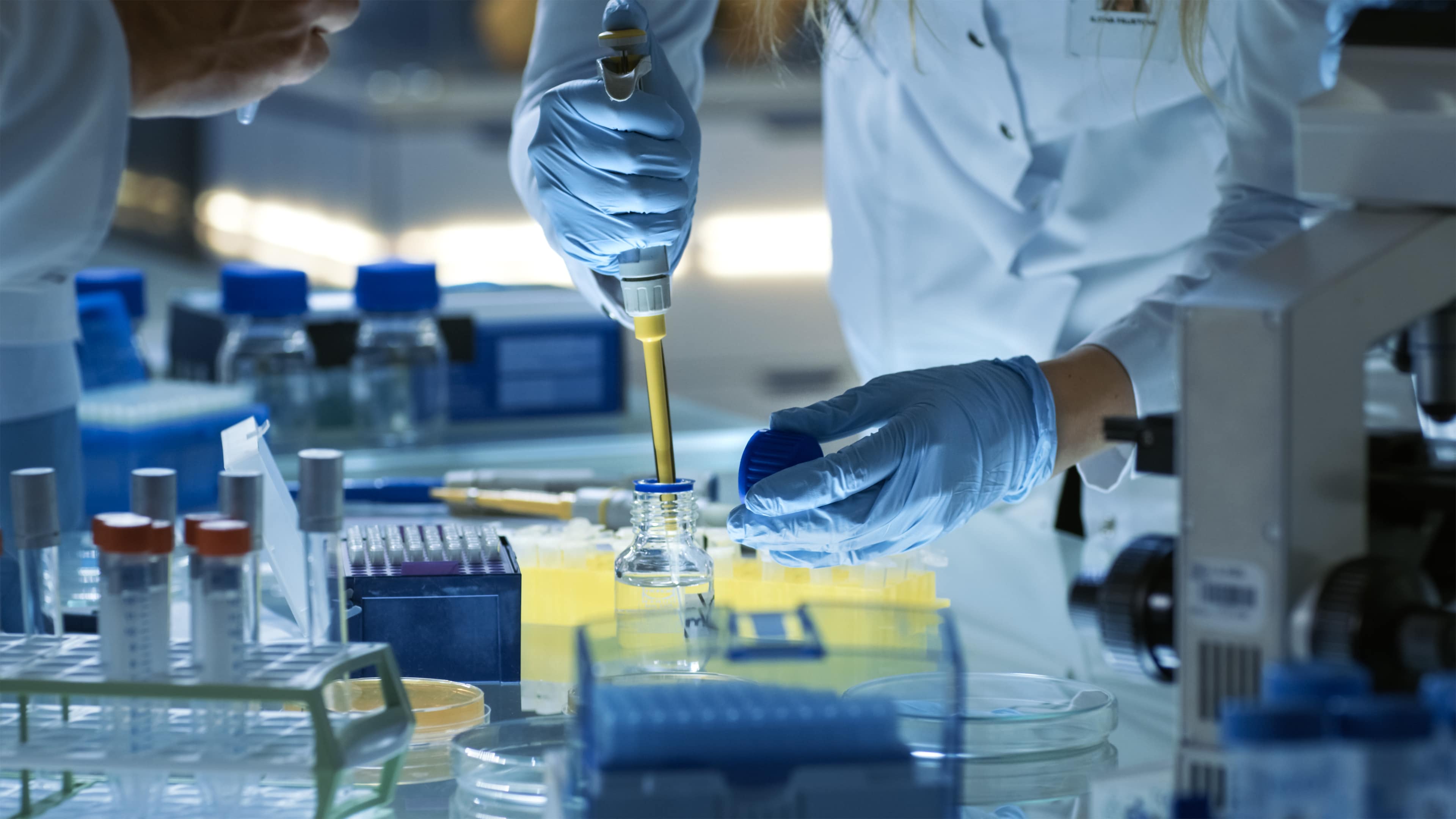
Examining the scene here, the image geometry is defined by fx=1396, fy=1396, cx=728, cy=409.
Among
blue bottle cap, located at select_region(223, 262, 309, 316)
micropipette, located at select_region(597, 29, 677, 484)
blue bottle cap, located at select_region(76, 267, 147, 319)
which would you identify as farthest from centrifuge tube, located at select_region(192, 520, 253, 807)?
blue bottle cap, located at select_region(76, 267, 147, 319)

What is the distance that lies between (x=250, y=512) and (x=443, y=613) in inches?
9.1

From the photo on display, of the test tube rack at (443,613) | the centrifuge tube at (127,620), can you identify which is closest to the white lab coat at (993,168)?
the test tube rack at (443,613)

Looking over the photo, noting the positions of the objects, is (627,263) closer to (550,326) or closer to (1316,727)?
(1316,727)

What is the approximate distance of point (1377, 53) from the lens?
77cm

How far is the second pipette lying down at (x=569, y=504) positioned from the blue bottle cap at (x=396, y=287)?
0.67 metres

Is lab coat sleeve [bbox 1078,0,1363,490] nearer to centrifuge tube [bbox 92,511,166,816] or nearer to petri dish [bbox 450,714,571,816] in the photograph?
petri dish [bbox 450,714,571,816]

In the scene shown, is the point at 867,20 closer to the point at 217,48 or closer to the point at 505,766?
the point at 217,48

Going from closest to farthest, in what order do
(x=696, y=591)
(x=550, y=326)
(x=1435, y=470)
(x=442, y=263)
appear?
(x=1435, y=470) < (x=696, y=591) < (x=550, y=326) < (x=442, y=263)

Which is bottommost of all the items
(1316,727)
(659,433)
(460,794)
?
(460,794)

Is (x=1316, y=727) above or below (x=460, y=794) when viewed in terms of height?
above

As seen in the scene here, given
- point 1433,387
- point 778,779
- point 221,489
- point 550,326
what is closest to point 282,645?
point 221,489

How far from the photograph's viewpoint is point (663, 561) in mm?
1062

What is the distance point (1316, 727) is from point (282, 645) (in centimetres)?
56

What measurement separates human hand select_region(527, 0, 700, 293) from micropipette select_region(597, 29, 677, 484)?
3cm
